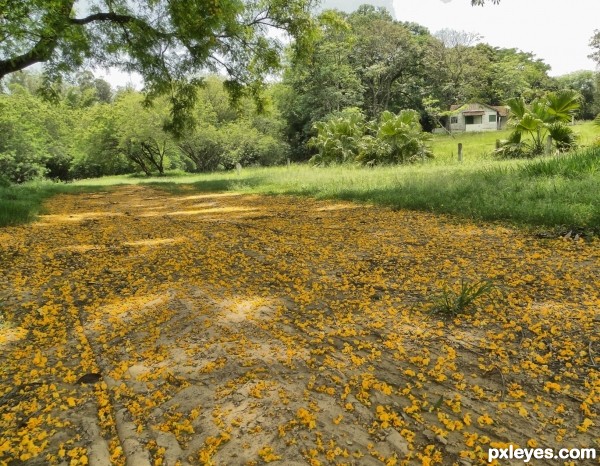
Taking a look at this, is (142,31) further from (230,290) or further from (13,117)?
(13,117)

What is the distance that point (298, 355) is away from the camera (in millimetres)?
2916

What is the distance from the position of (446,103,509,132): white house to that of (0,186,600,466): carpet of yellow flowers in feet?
164

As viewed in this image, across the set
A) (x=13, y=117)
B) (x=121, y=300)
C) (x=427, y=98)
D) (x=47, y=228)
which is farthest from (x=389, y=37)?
(x=121, y=300)

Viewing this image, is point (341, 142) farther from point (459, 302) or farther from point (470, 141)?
point (470, 141)

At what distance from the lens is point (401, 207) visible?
9.00 metres

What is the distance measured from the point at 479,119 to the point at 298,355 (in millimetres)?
55495

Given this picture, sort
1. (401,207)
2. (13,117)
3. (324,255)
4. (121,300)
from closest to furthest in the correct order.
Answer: (121,300), (324,255), (401,207), (13,117)

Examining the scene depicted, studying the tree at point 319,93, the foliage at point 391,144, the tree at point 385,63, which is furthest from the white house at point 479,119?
the foliage at point 391,144

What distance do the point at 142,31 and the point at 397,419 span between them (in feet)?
45.0

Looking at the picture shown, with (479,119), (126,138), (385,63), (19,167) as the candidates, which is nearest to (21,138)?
(19,167)

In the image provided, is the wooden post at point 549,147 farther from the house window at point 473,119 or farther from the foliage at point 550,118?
the house window at point 473,119

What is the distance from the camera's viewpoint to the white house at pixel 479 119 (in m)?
49.9

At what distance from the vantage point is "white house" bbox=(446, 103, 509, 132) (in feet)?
164

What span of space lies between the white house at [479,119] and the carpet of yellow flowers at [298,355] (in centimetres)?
5003
